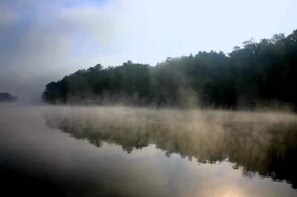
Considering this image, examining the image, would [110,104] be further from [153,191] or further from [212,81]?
[153,191]

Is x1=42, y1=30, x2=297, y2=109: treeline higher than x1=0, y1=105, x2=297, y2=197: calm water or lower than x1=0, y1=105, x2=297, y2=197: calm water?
higher

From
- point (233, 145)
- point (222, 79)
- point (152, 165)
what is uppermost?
point (222, 79)

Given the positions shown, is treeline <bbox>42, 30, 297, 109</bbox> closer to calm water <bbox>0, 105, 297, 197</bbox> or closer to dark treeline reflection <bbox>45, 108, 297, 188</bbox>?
dark treeline reflection <bbox>45, 108, 297, 188</bbox>

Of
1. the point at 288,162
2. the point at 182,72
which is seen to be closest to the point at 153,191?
the point at 288,162

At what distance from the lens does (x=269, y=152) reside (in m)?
28.6

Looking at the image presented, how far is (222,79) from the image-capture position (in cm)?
8275

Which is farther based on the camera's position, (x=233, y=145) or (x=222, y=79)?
(x=222, y=79)

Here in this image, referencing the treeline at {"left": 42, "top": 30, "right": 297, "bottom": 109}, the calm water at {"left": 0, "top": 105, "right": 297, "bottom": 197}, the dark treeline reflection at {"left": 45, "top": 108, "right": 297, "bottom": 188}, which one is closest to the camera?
the calm water at {"left": 0, "top": 105, "right": 297, "bottom": 197}

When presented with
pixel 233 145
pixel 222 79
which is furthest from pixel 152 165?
pixel 222 79

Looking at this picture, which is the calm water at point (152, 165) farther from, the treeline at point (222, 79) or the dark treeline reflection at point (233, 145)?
the treeline at point (222, 79)

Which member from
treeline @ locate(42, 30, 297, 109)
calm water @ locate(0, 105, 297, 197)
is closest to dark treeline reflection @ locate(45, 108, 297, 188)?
calm water @ locate(0, 105, 297, 197)

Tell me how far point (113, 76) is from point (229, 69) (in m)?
66.6

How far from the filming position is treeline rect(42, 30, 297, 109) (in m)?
70.8

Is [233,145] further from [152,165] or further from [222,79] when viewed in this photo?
[222,79]
